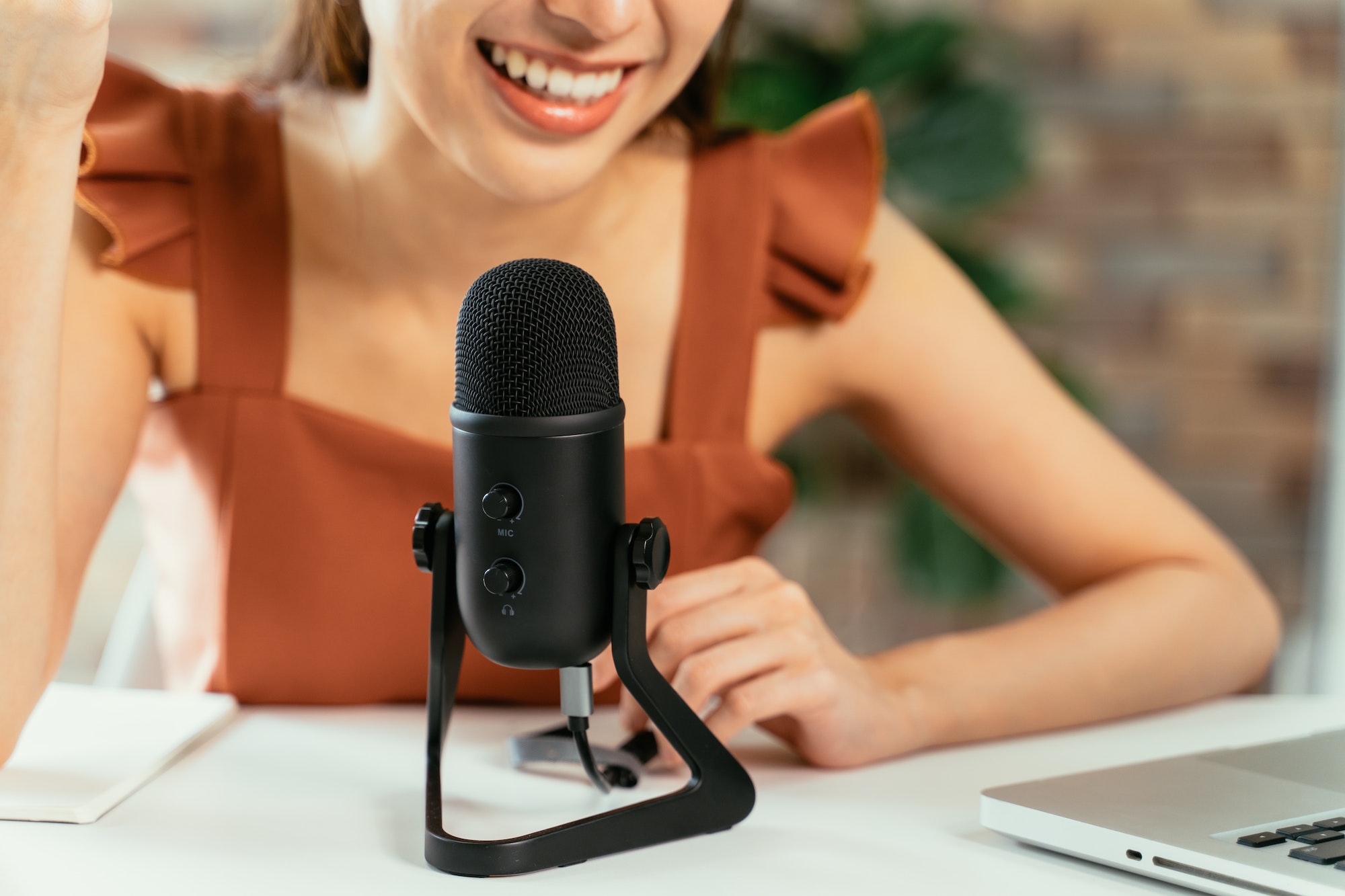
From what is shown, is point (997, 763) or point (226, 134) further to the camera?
point (226, 134)

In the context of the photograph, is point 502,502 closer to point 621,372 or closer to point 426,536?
point 426,536

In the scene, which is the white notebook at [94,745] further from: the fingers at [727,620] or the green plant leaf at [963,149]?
the green plant leaf at [963,149]

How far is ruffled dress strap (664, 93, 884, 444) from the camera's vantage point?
3.65ft

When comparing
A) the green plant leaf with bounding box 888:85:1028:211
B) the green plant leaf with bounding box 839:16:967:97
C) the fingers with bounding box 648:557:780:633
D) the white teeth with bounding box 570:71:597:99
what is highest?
the green plant leaf with bounding box 839:16:967:97

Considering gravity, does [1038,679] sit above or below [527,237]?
below

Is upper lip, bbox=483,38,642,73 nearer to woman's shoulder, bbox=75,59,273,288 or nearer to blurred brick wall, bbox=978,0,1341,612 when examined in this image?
woman's shoulder, bbox=75,59,273,288

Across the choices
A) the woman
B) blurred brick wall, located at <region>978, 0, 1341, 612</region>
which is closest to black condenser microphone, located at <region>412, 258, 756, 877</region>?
the woman

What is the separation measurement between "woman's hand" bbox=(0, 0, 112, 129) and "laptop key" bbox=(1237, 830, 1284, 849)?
0.66 meters

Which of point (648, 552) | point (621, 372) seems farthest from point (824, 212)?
point (648, 552)

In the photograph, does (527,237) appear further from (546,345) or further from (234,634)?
(546,345)

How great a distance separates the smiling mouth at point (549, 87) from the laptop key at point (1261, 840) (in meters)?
0.58

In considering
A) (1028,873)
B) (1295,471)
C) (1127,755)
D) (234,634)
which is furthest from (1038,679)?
(1295,471)

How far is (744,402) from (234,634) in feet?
1.45

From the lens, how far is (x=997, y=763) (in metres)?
0.82
